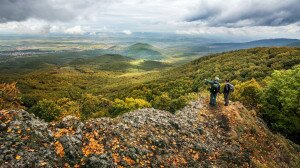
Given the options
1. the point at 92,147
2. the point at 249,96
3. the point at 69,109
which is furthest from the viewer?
the point at 69,109

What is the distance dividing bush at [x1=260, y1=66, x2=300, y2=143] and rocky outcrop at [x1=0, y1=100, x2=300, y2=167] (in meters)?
6.74

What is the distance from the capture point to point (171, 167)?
18906 mm

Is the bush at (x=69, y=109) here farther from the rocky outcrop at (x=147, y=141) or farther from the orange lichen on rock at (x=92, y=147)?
the orange lichen on rock at (x=92, y=147)

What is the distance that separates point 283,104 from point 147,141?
25.6 m

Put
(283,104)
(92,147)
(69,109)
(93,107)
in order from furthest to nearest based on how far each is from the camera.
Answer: (93,107) → (69,109) → (283,104) → (92,147)

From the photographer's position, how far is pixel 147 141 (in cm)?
2066

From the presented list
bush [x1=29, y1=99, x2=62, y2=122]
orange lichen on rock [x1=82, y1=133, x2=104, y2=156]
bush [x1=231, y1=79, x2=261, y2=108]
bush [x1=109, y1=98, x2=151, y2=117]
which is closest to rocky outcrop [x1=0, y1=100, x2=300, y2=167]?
orange lichen on rock [x1=82, y1=133, x2=104, y2=156]

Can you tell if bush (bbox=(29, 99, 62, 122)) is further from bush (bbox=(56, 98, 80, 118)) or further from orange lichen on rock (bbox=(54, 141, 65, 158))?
orange lichen on rock (bbox=(54, 141, 65, 158))

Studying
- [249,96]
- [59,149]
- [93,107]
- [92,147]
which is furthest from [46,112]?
[59,149]

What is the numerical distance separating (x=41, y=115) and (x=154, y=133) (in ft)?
Answer: 169

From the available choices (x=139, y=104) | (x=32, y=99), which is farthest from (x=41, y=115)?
(x=32, y=99)

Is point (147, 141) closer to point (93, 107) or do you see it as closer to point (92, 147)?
point (92, 147)

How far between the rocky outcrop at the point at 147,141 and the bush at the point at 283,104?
22.1 ft

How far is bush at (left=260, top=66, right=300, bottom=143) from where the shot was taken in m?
35.6
